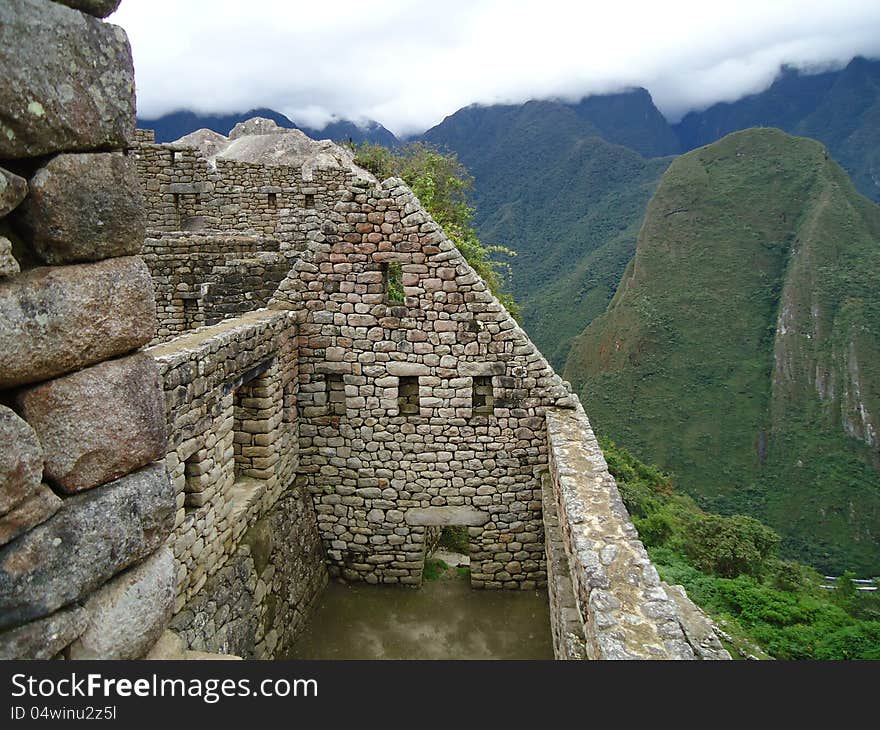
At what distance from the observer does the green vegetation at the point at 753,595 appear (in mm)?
7035

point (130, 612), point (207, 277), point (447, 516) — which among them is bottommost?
point (447, 516)

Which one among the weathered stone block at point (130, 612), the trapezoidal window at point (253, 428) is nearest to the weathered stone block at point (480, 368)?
the trapezoidal window at point (253, 428)

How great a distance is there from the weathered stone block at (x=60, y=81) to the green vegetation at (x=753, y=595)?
6.76m

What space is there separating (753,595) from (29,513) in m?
8.25

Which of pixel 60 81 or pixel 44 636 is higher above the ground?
pixel 60 81

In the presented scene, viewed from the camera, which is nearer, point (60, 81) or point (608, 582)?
point (60, 81)

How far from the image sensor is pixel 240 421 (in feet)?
21.9

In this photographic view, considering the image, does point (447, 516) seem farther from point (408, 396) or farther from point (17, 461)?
point (17, 461)

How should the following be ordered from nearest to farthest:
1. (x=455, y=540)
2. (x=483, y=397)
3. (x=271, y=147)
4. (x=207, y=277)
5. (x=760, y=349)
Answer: (x=483, y=397)
(x=207, y=277)
(x=455, y=540)
(x=271, y=147)
(x=760, y=349)

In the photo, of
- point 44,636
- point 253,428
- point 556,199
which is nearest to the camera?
point 44,636

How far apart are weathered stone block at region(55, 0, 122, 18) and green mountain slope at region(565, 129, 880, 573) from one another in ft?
165

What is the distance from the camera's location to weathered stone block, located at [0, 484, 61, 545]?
5.46 ft

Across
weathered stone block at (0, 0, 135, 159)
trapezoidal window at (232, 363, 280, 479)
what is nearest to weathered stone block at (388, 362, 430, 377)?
trapezoidal window at (232, 363, 280, 479)

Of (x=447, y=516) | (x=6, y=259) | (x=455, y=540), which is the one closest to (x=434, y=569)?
(x=447, y=516)
